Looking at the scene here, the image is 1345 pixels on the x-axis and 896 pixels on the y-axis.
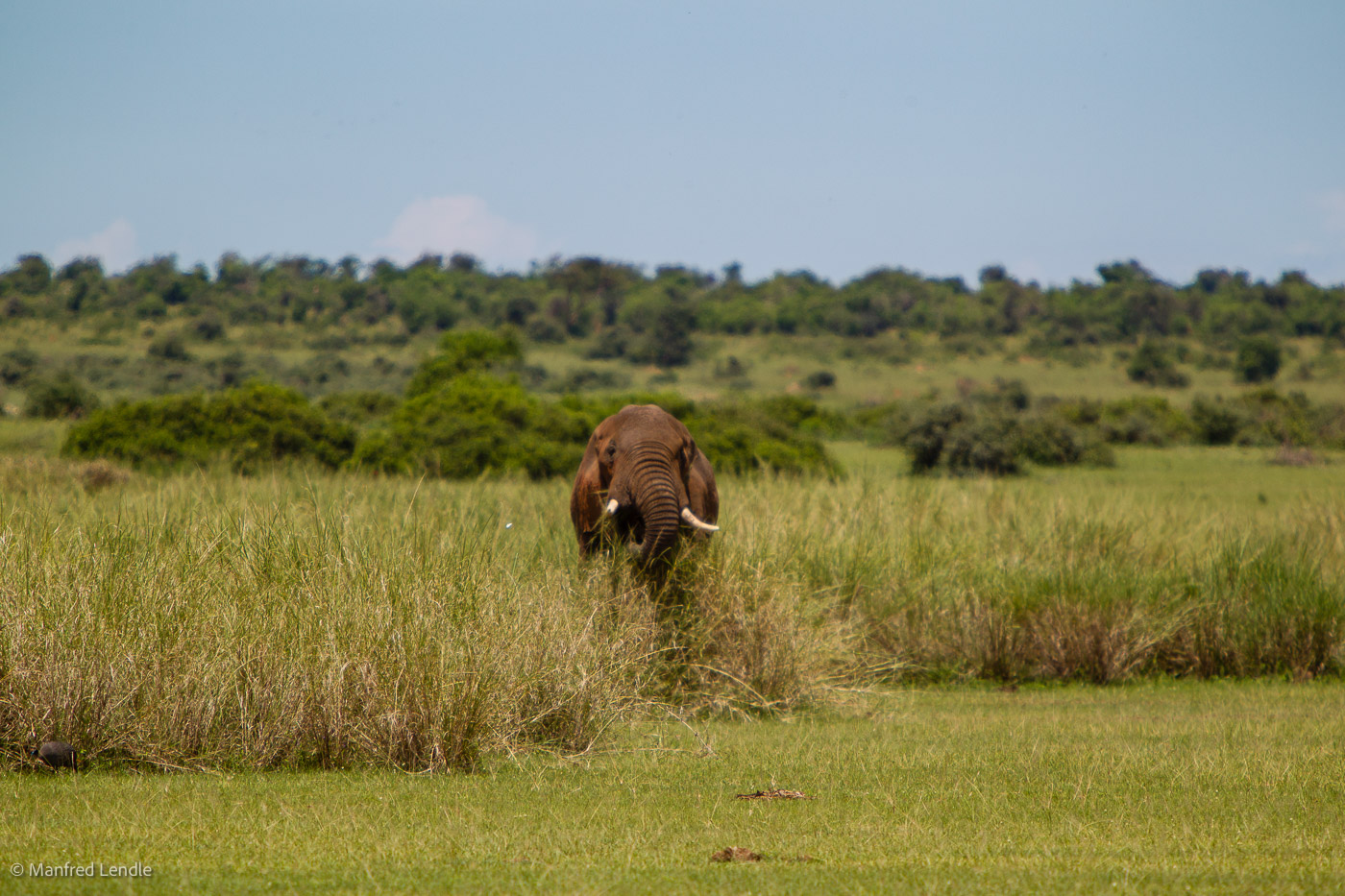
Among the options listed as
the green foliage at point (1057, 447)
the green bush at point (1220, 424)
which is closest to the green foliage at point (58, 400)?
the green foliage at point (1057, 447)

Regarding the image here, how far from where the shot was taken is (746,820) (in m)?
5.20

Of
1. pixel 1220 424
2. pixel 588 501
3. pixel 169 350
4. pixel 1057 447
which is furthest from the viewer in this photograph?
pixel 169 350

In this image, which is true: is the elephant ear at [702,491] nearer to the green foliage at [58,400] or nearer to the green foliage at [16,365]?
the green foliage at [58,400]

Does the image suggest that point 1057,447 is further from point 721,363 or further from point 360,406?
point 721,363

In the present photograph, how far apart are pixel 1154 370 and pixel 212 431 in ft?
151

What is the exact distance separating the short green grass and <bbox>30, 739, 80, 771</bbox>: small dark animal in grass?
125 millimetres

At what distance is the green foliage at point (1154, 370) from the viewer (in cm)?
5956

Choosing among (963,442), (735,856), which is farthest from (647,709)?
(963,442)

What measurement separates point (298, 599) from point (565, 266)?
Result: 8260 centimetres

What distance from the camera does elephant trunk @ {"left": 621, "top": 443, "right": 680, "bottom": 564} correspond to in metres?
8.25

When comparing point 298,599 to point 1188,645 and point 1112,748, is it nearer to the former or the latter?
point 1112,748

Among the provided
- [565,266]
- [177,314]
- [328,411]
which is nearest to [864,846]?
[328,411]

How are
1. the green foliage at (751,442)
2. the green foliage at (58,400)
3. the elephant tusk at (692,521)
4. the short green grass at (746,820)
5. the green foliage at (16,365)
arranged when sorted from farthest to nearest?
the green foliage at (16,365)
the green foliage at (58,400)
the green foliage at (751,442)
the elephant tusk at (692,521)
the short green grass at (746,820)

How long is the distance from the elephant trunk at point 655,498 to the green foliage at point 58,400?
107 feet
